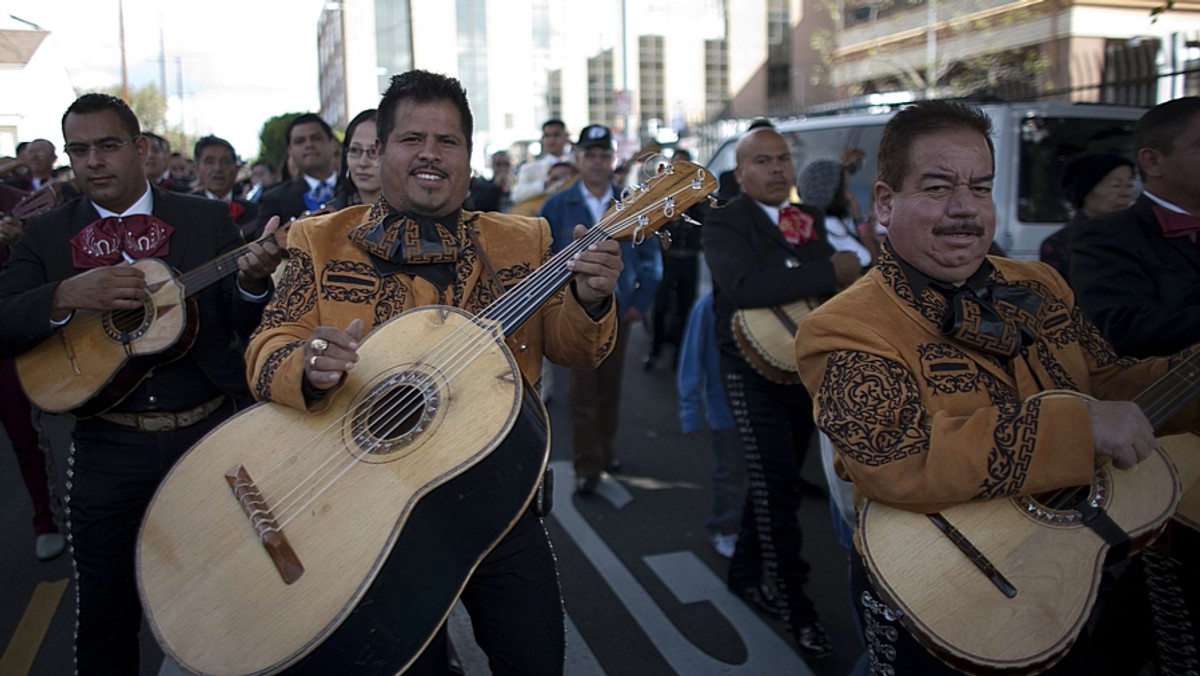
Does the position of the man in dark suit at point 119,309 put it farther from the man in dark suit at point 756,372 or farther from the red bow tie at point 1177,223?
the red bow tie at point 1177,223

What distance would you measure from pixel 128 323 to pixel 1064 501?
281 centimetres

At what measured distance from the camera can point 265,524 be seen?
1.86m

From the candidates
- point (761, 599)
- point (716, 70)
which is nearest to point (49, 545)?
point (761, 599)

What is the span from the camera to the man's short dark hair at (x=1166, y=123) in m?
2.73

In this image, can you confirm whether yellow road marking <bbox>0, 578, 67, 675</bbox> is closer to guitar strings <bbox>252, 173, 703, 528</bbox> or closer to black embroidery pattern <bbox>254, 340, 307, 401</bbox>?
black embroidery pattern <bbox>254, 340, 307, 401</bbox>

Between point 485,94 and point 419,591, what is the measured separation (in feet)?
143

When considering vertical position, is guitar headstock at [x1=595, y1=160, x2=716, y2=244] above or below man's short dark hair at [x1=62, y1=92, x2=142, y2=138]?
below

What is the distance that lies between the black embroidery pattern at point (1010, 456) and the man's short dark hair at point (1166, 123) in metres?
1.55

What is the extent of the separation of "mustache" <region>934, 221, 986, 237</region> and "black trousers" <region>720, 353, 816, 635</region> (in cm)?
170

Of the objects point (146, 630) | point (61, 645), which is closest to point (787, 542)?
point (146, 630)

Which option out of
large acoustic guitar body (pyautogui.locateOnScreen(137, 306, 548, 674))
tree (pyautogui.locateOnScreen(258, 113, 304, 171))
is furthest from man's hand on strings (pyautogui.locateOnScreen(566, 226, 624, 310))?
tree (pyautogui.locateOnScreen(258, 113, 304, 171))

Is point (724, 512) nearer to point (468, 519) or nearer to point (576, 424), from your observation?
point (576, 424)

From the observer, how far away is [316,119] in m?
5.25

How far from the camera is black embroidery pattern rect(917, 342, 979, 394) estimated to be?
1.90 meters
